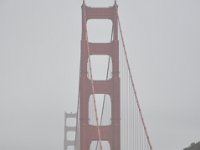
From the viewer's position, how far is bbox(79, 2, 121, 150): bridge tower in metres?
20.1

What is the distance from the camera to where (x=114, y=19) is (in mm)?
21422

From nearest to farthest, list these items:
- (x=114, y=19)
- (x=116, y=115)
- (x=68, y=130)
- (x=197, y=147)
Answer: (x=116, y=115) < (x=114, y=19) < (x=197, y=147) < (x=68, y=130)

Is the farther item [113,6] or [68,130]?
[68,130]

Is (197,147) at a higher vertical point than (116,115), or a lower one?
lower

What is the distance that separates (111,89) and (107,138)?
160cm

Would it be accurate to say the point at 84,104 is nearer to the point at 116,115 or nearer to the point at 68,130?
the point at 116,115

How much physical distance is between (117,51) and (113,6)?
172 cm

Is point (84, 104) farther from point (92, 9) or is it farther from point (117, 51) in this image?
point (92, 9)

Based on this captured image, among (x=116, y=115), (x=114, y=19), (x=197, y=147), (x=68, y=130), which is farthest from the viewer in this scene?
(x=68, y=130)

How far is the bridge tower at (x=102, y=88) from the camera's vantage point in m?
20.1

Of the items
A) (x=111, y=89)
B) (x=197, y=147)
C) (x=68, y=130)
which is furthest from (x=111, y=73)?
(x=68, y=130)

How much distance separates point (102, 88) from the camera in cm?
2081

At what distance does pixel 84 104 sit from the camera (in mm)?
20344

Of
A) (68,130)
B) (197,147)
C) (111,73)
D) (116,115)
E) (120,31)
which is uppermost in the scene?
(120,31)
